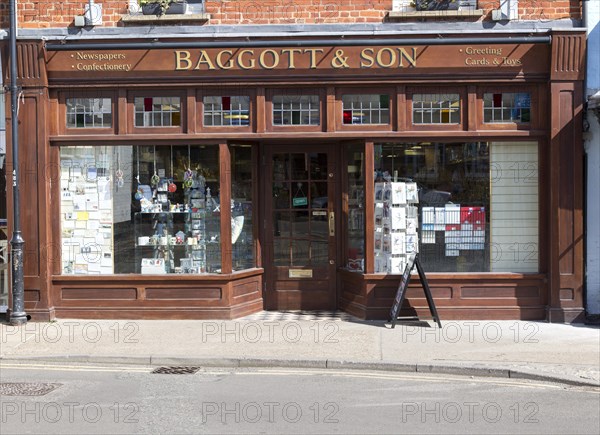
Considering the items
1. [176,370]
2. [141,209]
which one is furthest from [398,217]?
[176,370]

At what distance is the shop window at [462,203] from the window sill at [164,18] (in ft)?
10.6

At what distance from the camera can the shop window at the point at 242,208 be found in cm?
1208

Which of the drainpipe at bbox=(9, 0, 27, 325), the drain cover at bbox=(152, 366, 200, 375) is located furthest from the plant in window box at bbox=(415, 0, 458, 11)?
the drain cover at bbox=(152, 366, 200, 375)

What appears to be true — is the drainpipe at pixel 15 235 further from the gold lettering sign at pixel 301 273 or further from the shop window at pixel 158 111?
the gold lettering sign at pixel 301 273

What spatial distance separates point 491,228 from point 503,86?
2095 millimetres

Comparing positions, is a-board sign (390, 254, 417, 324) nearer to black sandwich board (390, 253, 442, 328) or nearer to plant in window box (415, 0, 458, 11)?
black sandwich board (390, 253, 442, 328)

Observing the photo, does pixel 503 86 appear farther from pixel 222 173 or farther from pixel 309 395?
pixel 309 395

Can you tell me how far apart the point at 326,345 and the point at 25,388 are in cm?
369

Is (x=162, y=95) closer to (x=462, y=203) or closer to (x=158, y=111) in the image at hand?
(x=158, y=111)

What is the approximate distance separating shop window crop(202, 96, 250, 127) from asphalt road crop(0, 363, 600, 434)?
415 centimetres

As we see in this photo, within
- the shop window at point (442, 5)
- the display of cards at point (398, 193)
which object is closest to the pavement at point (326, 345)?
the display of cards at point (398, 193)

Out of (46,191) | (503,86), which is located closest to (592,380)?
(503,86)

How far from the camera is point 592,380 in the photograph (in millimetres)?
8359

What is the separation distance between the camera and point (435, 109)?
1168 centimetres
